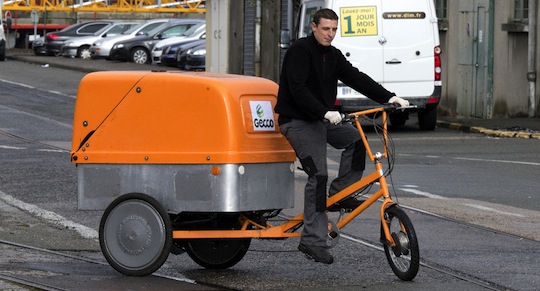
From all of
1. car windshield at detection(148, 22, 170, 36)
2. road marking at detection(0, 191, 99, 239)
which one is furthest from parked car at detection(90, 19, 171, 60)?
road marking at detection(0, 191, 99, 239)

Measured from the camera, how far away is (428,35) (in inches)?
886

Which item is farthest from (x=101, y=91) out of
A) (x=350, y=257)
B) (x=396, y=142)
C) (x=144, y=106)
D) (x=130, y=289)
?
(x=396, y=142)

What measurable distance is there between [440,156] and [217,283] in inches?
388

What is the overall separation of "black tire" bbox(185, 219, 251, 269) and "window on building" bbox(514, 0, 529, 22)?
54.4ft

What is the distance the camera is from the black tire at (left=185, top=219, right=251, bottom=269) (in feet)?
30.8

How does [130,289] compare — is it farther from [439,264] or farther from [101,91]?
[439,264]

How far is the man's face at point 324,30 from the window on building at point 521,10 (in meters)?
16.8

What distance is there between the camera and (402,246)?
8.66m

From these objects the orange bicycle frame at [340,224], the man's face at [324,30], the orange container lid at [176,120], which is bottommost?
the orange bicycle frame at [340,224]

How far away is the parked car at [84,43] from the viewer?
5028 centimetres

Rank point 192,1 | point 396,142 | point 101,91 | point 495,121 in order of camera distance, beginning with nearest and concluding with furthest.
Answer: point 101,91, point 396,142, point 495,121, point 192,1

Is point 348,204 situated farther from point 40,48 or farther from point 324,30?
point 40,48

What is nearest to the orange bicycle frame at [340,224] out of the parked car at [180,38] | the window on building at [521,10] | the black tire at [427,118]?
the black tire at [427,118]

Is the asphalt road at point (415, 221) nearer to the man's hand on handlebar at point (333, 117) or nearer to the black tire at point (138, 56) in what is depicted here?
the man's hand on handlebar at point (333, 117)
